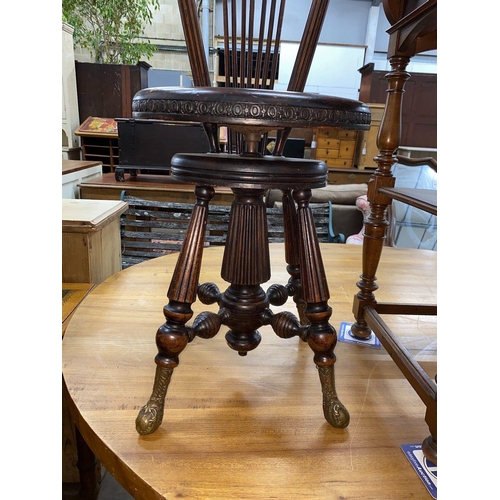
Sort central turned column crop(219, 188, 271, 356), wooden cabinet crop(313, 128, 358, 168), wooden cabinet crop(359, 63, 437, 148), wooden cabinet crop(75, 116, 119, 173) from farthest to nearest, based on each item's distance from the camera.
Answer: wooden cabinet crop(359, 63, 437, 148)
wooden cabinet crop(313, 128, 358, 168)
wooden cabinet crop(75, 116, 119, 173)
central turned column crop(219, 188, 271, 356)

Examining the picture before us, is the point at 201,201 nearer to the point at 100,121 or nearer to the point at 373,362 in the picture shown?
the point at 373,362

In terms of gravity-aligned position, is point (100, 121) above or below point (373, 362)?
above

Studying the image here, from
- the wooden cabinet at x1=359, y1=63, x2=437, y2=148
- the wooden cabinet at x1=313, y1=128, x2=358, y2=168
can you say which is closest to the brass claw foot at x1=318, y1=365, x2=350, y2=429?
the wooden cabinet at x1=313, y1=128, x2=358, y2=168

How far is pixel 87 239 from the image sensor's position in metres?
1.42

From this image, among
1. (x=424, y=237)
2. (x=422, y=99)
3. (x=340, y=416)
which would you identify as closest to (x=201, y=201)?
(x=340, y=416)

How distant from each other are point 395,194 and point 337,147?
13.2 feet

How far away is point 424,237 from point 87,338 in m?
2.56

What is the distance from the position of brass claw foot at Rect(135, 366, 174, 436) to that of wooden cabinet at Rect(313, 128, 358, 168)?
4291 millimetres

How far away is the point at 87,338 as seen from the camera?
1.05 meters

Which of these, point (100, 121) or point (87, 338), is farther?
point (100, 121)

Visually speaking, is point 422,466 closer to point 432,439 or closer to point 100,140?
point 432,439

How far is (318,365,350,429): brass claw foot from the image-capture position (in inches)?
29.5

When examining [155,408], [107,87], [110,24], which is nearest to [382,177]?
[155,408]

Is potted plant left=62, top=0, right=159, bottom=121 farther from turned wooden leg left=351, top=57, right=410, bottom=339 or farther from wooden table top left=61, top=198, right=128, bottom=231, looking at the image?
turned wooden leg left=351, top=57, right=410, bottom=339
